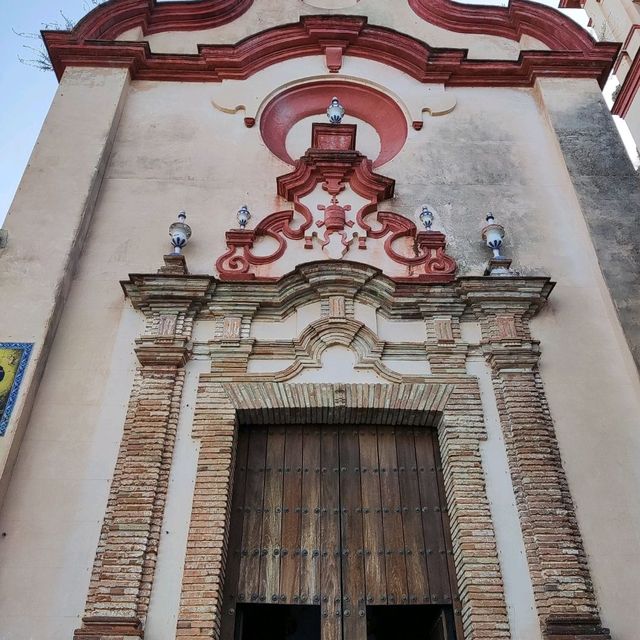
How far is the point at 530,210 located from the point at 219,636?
4996 mm

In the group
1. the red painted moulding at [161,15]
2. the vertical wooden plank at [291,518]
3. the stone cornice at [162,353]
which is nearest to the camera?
the vertical wooden plank at [291,518]

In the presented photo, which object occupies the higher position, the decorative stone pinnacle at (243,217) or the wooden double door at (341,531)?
the decorative stone pinnacle at (243,217)

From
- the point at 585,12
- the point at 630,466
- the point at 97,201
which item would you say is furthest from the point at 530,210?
the point at 585,12

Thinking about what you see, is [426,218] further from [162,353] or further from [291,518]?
[291,518]

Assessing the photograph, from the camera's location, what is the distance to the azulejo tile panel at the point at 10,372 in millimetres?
5348

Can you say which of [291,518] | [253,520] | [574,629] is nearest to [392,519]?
[291,518]

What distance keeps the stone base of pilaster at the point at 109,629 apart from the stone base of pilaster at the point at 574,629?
2693 mm

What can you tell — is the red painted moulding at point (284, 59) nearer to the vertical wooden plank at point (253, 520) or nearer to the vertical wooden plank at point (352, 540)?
the vertical wooden plank at point (253, 520)

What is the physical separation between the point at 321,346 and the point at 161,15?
5.59m

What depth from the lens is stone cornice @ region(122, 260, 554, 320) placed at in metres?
6.11

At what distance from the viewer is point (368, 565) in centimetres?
506

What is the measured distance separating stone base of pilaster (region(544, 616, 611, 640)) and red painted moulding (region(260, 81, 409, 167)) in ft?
17.3

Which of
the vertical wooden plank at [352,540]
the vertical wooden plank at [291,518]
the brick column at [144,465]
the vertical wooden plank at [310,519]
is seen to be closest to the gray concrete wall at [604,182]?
the vertical wooden plank at [352,540]

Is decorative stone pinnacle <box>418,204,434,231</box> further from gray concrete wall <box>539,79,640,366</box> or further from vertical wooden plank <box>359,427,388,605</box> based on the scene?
vertical wooden plank <box>359,427,388,605</box>
